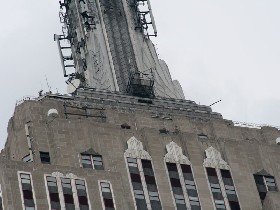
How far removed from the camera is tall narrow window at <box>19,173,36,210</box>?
530ft

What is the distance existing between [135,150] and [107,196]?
13637mm

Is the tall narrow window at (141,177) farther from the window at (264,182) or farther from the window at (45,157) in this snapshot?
the window at (264,182)

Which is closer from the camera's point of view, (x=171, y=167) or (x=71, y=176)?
(x=71, y=176)

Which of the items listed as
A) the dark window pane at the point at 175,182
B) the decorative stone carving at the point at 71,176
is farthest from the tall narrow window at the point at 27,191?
the dark window pane at the point at 175,182

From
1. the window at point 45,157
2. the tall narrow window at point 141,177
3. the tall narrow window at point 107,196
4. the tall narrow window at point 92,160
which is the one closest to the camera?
the tall narrow window at point 107,196

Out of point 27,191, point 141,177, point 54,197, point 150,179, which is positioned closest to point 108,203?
point 54,197

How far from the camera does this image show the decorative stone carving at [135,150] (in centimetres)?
17900

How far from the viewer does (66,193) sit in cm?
16575

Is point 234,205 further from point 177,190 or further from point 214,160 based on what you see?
point 177,190

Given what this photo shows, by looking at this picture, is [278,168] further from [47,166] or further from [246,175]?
[47,166]

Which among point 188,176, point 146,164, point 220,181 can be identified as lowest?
point 220,181

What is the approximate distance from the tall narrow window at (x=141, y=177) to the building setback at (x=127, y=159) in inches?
5.8

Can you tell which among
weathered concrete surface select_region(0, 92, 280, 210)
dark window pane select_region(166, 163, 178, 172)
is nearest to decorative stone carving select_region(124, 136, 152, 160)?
weathered concrete surface select_region(0, 92, 280, 210)

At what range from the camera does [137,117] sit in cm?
18825
